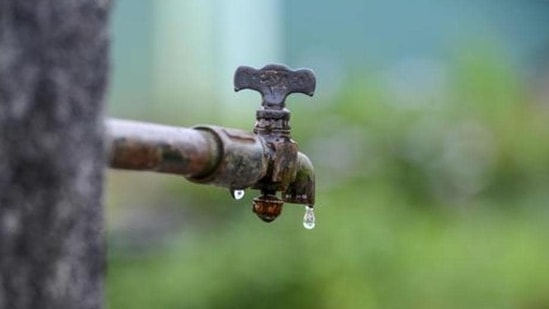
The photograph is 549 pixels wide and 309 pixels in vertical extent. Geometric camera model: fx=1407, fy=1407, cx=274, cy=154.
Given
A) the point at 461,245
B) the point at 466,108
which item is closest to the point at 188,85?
the point at 466,108

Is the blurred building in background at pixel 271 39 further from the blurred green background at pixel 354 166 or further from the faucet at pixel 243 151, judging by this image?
the faucet at pixel 243 151

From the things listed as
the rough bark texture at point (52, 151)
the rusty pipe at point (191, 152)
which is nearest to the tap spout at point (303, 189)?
the rusty pipe at point (191, 152)

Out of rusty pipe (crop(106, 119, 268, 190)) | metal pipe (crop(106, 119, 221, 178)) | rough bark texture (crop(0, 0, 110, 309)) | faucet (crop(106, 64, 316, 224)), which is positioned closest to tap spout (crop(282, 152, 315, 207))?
faucet (crop(106, 64, 316, 224))

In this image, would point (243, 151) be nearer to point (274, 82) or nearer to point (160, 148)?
point (160, 148)

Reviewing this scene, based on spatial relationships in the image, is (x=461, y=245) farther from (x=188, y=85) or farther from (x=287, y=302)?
(x=188, y=85)

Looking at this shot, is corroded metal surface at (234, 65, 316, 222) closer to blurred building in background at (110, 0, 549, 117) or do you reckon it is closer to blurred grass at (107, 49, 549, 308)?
blurred grass at (107, 49, 549, 308)

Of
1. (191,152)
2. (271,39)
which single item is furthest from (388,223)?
(191,152)

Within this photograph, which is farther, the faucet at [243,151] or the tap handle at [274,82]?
the tap handle at [274,82]

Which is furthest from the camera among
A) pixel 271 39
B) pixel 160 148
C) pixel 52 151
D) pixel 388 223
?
pixel 271 39
